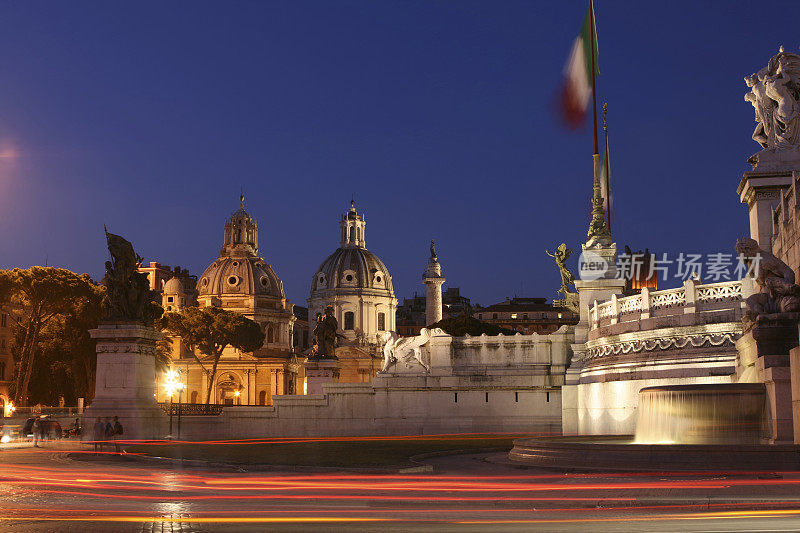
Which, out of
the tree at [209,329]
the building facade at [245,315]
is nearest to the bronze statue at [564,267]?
the tree at [209,329]

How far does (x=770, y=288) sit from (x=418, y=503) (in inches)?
325

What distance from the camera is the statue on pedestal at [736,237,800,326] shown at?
16.9 meters

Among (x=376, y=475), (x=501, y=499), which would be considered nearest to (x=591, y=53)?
(x=376, y=475)

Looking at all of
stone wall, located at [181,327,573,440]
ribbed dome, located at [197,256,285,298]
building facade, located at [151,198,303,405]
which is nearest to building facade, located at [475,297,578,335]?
building facade, located at [151,198,303,405]

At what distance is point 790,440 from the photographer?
1587 cm

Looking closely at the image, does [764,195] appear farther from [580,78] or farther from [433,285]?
[433,285]

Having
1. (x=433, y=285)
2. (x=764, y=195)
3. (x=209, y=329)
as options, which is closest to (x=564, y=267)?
(x=764, y=195)

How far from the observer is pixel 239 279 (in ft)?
499

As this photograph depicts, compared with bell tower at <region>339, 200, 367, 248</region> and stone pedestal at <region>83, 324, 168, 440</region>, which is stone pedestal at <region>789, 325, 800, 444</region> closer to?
stone pedestal at <region>83, 324, 168, 440</region>

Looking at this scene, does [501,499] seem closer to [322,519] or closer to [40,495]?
[322,519]

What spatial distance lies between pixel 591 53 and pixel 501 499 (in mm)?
36774

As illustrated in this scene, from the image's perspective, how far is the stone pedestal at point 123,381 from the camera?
31391 millimetres

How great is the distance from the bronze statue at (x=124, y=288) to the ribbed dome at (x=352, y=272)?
12403 cm

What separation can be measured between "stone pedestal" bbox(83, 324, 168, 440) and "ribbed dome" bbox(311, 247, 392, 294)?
410ft
